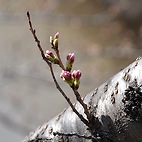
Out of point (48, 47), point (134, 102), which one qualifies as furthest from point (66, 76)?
point (48, 47)

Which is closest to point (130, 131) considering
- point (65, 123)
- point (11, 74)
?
point (65, 123)

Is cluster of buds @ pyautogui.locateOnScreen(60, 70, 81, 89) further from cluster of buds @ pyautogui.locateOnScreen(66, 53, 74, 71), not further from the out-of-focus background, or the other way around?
the out-of-focus background

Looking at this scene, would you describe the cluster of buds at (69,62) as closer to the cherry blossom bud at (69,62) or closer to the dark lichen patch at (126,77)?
the cherry blossom bud at (69,62)

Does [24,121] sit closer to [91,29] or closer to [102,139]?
[91,29]

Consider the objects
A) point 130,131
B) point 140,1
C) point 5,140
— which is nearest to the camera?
point 130,131

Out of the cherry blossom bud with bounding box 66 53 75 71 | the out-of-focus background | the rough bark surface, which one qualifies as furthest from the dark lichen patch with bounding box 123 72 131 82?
the out-of-focus background

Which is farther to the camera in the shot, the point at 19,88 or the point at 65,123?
the point at 19,88

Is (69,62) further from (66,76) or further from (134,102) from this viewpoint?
(134,102)
